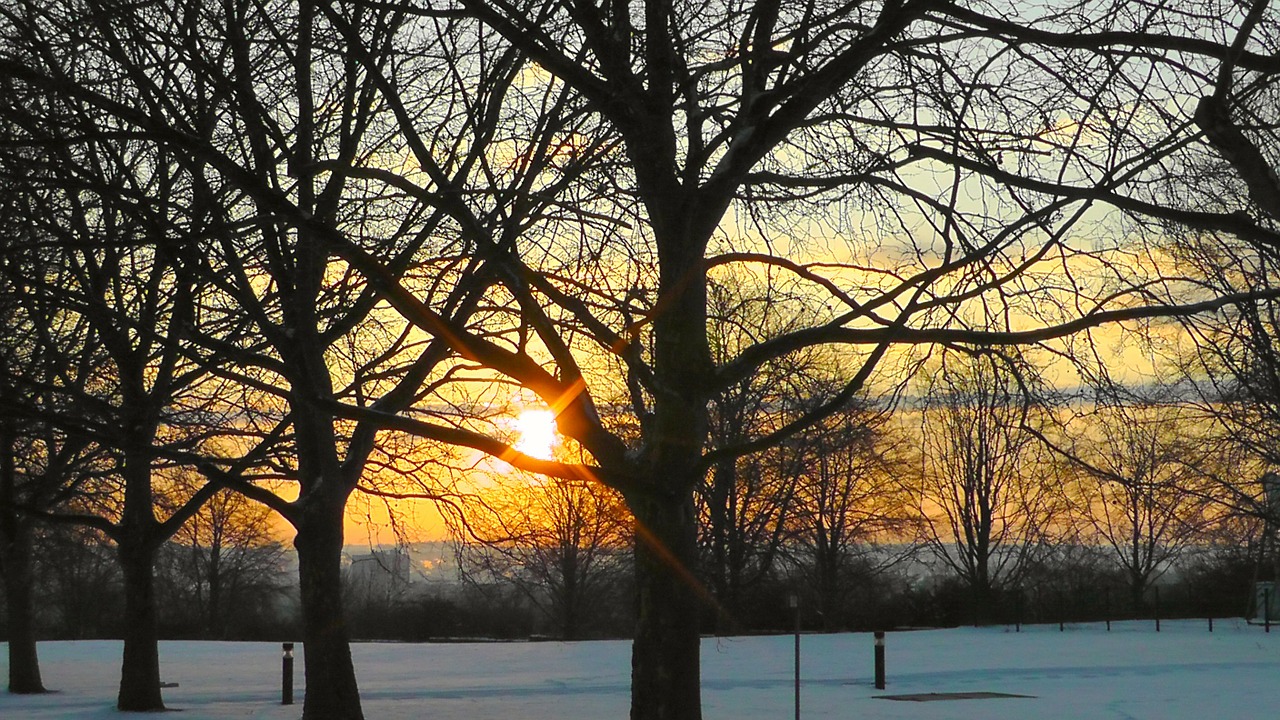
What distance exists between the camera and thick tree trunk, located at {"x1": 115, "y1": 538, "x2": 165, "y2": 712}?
1620cm

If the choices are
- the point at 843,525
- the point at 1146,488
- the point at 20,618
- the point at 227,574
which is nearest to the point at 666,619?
the point at 1146,488

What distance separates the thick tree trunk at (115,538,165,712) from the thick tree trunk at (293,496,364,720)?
178 inches

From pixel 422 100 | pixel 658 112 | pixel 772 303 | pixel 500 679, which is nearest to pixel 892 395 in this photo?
pixel 772 303

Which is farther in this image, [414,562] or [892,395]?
[414,562]

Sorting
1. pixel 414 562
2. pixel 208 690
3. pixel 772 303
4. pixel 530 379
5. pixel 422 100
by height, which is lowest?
pixel 208 690

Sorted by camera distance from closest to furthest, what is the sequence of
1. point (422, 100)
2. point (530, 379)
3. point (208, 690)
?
1. point (530, 379)
2. point (422, 100)
3. point (208, 690)

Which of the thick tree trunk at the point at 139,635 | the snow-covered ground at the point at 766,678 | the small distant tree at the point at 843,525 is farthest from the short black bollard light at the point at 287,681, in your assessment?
the small distant tree at the point at 843,525

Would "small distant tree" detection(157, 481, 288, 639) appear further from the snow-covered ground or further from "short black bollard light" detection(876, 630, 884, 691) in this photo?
"short black bollard light" detection(876, 630, 884, 691)

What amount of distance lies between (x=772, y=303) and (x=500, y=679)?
12.5 m

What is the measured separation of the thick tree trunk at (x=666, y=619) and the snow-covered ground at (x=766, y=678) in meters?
7.35

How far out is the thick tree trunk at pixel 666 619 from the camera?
23.9ft

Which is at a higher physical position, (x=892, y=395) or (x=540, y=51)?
(x=540, y=51)

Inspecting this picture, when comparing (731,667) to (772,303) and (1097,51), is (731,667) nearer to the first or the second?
(772,303)

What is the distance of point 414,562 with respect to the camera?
15.7 meters
